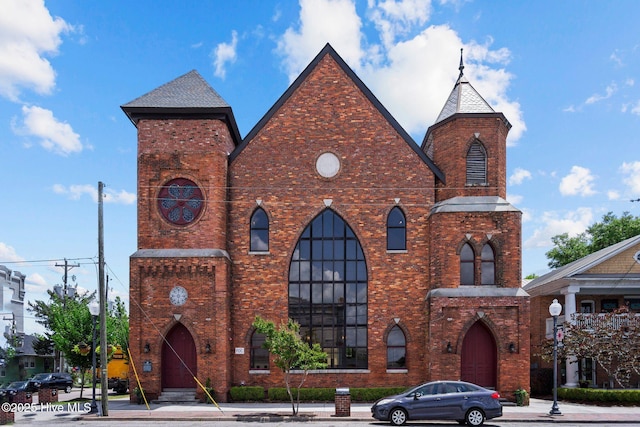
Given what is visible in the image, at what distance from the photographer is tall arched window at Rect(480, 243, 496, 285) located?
23.4m

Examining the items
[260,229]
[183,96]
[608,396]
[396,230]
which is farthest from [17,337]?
[608,396]

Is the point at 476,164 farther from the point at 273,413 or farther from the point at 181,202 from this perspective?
the point at 273,413

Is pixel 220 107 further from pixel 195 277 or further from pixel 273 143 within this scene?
pixel 195 277

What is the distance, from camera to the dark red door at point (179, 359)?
2334 centimetres

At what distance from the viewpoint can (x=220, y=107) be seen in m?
23.4

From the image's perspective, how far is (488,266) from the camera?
23516 millimetres

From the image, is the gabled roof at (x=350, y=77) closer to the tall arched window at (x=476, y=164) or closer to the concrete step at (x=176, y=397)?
the tall arched window at (x=476, y=164)

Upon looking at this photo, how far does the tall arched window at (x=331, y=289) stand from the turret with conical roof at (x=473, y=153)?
450 cm

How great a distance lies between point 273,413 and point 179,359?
5078mm

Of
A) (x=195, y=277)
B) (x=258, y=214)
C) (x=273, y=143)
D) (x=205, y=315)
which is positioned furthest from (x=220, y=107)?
(x=205, y=315)

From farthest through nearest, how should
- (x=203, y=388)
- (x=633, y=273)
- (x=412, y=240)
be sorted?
(x=633, y=273), (x=412, y=240), (x=203, y=388)

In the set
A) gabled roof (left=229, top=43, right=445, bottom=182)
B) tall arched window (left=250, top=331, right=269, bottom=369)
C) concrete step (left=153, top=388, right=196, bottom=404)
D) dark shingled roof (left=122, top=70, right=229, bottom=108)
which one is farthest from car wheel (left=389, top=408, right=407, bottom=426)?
dark shingled roof (left=122, top=70, right=229, bottom=108)

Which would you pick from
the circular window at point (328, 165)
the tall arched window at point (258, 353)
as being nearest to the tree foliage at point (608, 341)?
the circular window at point (328, 165)

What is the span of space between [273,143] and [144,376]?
10.6 meters
